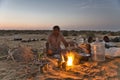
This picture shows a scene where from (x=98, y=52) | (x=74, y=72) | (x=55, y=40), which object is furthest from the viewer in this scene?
(x=55, y=40)

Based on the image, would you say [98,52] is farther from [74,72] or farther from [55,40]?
[55,40]

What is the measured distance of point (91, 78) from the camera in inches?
172

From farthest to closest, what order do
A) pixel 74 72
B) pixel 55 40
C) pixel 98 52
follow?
pixel 55 40
pixel 98 52
pixel 74 72

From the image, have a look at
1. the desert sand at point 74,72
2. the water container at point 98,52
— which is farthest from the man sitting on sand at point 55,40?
the desert sand at point 74,72

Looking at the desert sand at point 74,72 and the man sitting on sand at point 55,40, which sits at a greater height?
the man sitting on sand at point 55,40

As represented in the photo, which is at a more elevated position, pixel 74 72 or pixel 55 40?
pixel 55 40

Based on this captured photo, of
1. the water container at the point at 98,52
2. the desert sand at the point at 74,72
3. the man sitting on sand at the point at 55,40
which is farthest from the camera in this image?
the man sitting on sand at the point at 55,40

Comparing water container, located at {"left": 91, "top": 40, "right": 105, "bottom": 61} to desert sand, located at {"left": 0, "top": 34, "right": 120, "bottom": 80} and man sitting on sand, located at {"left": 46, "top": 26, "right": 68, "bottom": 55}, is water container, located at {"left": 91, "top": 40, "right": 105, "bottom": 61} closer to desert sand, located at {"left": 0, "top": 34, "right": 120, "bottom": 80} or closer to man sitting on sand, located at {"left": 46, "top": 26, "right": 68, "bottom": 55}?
desert sand, located at {"left": 0, "top": 34, "right": 120, "bottom": 80}

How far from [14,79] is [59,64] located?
1.00 metres

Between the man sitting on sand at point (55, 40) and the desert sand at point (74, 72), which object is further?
the man sitting on sand at point (55, 40)

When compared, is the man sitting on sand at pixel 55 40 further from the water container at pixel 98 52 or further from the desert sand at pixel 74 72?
the desert sand at pixel 74 72

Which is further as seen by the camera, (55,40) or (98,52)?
(55,40)

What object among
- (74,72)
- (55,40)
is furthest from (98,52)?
(55,40)

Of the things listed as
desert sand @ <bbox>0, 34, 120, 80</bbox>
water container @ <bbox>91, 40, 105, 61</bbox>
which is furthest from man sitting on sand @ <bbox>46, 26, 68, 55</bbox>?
desert sand @ <bbox>0, 34, 120, 80</bbox>
